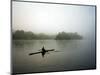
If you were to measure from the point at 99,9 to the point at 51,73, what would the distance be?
830mm

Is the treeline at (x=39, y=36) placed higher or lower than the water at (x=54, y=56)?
higher

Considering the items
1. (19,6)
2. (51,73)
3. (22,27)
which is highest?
(19,6)

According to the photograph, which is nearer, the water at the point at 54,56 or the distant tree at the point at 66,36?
the water at the point at 54,56

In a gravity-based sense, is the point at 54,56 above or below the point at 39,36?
below

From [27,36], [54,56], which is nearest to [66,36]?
[54,56]

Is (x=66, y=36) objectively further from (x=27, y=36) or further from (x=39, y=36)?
(x=27, y=36)

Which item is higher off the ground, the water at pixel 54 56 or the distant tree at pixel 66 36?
the distant tree at pixel 66 36

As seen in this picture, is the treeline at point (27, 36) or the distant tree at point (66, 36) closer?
the treeline at point (27, 36)

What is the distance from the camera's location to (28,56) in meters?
1.60

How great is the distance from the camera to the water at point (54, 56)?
158cm

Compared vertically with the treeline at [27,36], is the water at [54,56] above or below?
below

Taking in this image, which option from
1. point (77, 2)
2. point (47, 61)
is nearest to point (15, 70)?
point (47, 61)

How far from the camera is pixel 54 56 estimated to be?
1.67 meters

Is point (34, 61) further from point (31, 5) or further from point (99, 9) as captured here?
point (99, 9)
